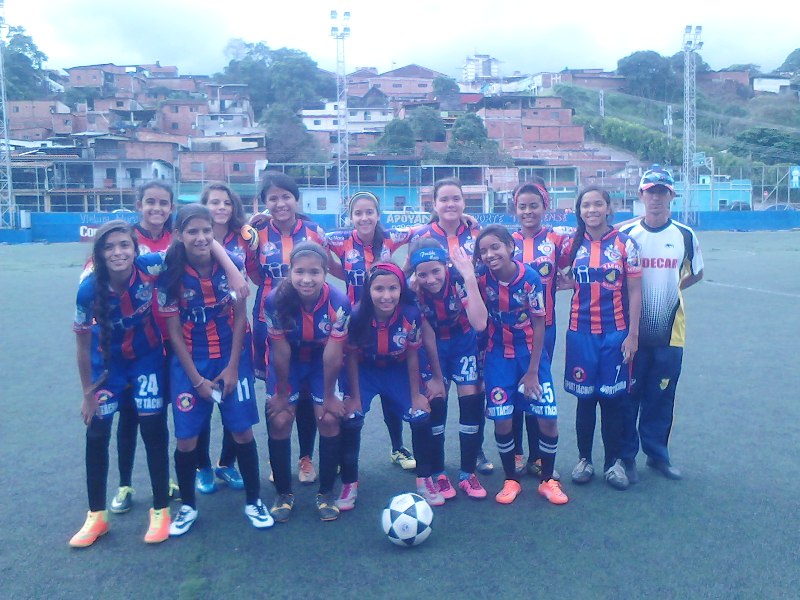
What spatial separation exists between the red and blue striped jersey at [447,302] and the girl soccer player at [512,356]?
152 millimetres

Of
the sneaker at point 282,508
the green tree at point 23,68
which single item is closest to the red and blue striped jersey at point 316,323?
the sneaker at point 282,508

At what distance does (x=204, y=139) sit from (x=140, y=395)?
53283 millimetres

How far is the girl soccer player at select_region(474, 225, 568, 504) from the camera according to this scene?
4.32m

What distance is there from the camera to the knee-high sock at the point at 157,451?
157 inches

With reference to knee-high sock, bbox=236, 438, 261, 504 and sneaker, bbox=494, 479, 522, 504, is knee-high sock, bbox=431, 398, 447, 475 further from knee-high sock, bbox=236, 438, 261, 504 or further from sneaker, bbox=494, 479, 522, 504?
knee-high sock, bbox=236, 438, 261, 504

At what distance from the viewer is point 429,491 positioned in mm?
4344

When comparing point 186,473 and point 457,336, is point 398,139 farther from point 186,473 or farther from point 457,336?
point 186,473

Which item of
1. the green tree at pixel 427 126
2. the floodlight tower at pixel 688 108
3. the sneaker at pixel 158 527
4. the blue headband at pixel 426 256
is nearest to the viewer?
the sneaker at pixel 158 527

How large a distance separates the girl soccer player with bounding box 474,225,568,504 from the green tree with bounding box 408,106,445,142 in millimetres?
50210

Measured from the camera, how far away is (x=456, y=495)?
4434mm

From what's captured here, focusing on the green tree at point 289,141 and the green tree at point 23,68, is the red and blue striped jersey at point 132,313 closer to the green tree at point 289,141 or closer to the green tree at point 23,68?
the green tree at point 289,141

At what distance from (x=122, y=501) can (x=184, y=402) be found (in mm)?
818

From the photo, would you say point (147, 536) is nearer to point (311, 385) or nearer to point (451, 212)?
point (311, 385)

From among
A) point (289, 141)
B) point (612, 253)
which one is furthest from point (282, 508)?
point (289, 141)
